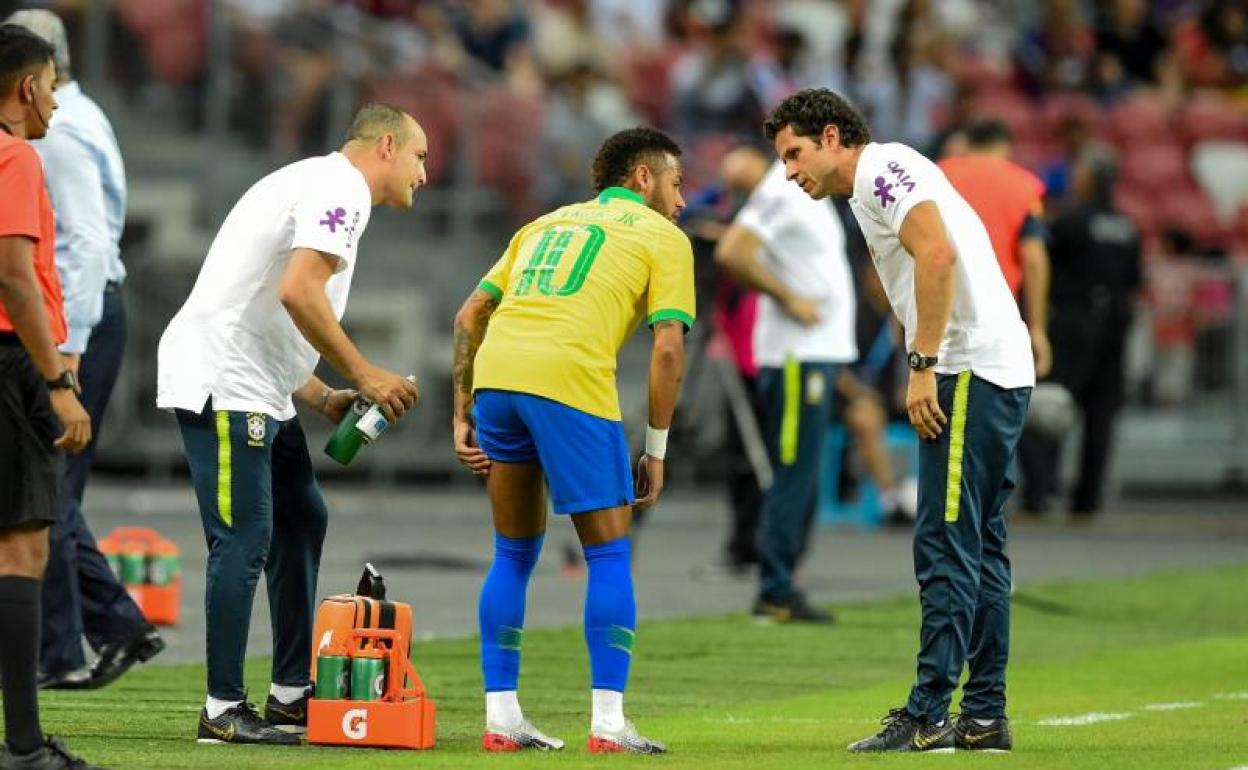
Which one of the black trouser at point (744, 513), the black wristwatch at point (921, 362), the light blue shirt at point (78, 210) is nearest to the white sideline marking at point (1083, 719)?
the black wristwatch at point (921, 362)

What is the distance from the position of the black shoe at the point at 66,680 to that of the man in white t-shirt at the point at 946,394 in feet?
10.7

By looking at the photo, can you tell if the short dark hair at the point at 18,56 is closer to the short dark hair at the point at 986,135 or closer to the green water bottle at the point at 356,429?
the green water bottle at the point at 356,429

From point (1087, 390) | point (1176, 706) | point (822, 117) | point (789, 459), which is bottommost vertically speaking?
point (1176, 706)

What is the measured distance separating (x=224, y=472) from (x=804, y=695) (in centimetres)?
294

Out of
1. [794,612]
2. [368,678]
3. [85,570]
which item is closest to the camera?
[368,678]

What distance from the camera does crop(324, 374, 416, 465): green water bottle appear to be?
8.54 meters

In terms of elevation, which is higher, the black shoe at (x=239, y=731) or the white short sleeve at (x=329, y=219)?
the white short sleeve at (x=329, y=219)

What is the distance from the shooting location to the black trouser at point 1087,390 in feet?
66.2

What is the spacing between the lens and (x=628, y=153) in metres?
8.70

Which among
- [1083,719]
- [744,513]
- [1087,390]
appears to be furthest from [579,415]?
[1087,390]

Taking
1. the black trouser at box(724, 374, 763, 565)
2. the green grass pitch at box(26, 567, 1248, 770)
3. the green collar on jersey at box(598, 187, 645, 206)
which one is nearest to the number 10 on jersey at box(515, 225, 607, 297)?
the green collar on jersey at box(598, 187, 645, 206)

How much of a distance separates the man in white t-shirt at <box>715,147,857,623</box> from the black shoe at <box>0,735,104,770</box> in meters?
6.13

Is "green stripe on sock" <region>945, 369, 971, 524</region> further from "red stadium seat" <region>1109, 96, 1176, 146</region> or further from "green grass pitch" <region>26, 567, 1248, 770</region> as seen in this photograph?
"red stadium seat" <region>1109, 96, 1176, 146</region>

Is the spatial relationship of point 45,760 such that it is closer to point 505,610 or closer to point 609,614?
point 505,610
